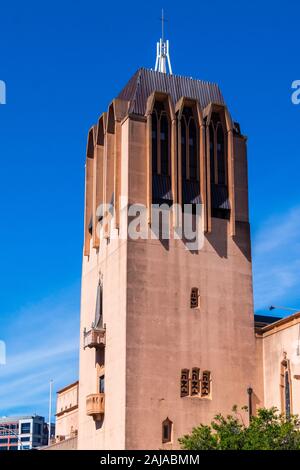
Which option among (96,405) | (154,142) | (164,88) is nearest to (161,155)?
(154,142)

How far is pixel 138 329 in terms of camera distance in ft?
169

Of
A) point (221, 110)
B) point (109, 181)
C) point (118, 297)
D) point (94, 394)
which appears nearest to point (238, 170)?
point (221, 110)

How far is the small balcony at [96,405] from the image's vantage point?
174ft

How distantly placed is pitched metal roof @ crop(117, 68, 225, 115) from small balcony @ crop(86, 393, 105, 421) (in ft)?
58.1

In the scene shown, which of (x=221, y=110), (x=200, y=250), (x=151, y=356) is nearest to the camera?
(x=151, y=356)

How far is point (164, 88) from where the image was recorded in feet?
192

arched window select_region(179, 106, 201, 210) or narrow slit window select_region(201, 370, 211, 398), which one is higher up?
arched window select_region(179, 106, 201, 210)

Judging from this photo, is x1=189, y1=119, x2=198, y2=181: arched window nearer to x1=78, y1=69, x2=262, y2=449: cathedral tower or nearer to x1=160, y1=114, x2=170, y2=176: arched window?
x1=78, y1=69, x2=262, y2=449: cathedral tower

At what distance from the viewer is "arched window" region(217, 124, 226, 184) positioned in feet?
188

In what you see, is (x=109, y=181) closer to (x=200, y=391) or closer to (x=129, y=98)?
(x=129, y=98)

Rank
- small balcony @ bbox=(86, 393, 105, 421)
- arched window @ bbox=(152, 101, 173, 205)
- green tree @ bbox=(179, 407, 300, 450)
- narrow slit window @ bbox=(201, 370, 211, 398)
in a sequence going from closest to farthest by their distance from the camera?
1. green tree @ bbox=(179, 407, 300, 450)
2. narrow slit window @ bbox=(201, 370, 211, 398)
3. small balcony @ bbox=(86, 393, 105, 421)
4. arched window @ bbox=(152, 101, 173, 205)

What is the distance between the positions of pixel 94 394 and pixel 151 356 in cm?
502

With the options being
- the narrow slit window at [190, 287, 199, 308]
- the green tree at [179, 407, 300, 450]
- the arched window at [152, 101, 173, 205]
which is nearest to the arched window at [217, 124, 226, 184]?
the arched window at [152, 101, 173, 205]

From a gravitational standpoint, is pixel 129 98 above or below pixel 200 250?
above
